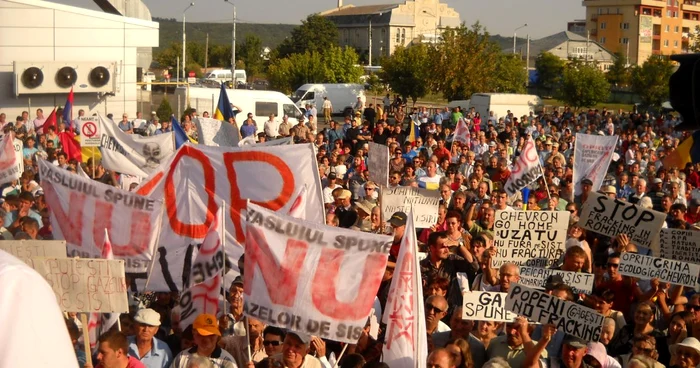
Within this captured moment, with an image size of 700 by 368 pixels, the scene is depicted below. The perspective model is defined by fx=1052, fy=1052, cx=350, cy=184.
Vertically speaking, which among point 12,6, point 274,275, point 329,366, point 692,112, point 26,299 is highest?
point 12,6

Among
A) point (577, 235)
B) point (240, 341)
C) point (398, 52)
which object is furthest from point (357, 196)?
point (398, 52)

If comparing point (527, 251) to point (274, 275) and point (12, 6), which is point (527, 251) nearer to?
point (274, 275)

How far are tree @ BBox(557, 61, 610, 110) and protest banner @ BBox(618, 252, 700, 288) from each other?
45.5 meters

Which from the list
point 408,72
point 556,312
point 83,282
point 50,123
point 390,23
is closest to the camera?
point 83,282

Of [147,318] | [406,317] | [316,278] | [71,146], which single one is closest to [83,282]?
[147,318]

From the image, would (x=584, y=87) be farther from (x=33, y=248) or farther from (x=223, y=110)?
(x=33, y=248)

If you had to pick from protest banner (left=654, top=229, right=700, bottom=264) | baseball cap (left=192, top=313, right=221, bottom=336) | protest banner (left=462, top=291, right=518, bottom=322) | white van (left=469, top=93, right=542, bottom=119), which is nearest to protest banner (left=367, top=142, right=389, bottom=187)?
protest banner (left=654, top=229, right=700, bottom=264)

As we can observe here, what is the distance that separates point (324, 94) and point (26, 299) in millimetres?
49912

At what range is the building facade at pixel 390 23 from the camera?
440 feet

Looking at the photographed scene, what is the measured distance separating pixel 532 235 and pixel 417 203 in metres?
1.92

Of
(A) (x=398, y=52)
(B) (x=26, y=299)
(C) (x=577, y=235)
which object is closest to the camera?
(B) (x=26, y=299)

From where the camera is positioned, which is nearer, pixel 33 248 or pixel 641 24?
pixel 33 248

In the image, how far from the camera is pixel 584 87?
52.8 meters

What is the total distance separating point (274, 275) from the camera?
6.90 metres
